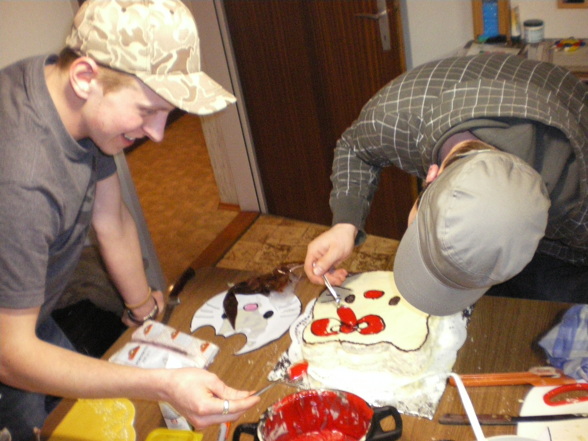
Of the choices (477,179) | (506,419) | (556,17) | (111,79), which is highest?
(111,79)

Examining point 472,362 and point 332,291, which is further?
point 332,291

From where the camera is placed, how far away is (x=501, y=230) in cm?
85

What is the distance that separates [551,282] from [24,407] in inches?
49.9

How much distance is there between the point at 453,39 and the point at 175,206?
1822mm

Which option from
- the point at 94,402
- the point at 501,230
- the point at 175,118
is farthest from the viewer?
the point at 175,118

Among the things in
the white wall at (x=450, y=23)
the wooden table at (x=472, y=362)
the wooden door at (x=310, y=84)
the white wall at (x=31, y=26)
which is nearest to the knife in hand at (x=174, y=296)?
the wooden table at (x=472, y=362)

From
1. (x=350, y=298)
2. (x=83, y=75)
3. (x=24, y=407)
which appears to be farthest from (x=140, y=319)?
(x=83, y=75)

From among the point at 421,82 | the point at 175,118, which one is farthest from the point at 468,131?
the point at 175,118

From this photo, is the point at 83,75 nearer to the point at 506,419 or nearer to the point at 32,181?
the point at 32,181

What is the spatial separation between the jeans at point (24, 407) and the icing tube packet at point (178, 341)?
299 millimetres

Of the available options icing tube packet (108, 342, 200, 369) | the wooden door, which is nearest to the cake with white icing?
icing tube packet (108, 342, 200, 369)

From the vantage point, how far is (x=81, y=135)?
3.77ft

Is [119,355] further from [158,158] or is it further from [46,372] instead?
[158,158]

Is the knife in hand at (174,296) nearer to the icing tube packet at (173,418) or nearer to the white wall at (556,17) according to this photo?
the icing tube packet at (173,418)
